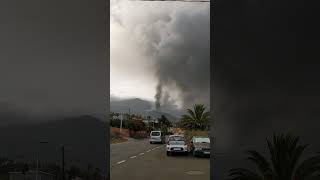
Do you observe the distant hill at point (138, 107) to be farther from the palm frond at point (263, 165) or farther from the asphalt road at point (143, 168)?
the palm frond at point (263, 165)

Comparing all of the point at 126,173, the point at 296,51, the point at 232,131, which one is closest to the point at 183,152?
the point at 126,173

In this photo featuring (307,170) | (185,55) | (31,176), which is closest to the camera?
(307,170)

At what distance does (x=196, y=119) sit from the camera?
1086 centimetres

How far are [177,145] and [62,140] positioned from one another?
5.19 metres

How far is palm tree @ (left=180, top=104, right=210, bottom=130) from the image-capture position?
10.0 m

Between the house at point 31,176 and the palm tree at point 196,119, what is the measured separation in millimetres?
3778

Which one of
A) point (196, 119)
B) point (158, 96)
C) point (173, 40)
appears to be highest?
point (173, 40)

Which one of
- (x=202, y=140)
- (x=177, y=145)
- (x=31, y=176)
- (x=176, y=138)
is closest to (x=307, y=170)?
(x=31, y=176)

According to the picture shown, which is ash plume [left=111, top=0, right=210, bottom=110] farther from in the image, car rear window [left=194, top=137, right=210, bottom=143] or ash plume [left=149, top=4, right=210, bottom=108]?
car rear window [left=194, top=137, right=210, bottom=143]

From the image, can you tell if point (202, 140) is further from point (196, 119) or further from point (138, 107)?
point (138, 107)

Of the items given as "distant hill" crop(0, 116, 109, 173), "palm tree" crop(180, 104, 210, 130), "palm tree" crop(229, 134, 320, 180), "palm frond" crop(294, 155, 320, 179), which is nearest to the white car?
"palm tree" crop(180, 104, 210, 130)

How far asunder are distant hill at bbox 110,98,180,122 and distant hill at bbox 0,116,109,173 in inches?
23.3

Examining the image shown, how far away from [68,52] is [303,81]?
3.41 metres

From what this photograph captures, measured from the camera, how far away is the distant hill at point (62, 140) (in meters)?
6.52
